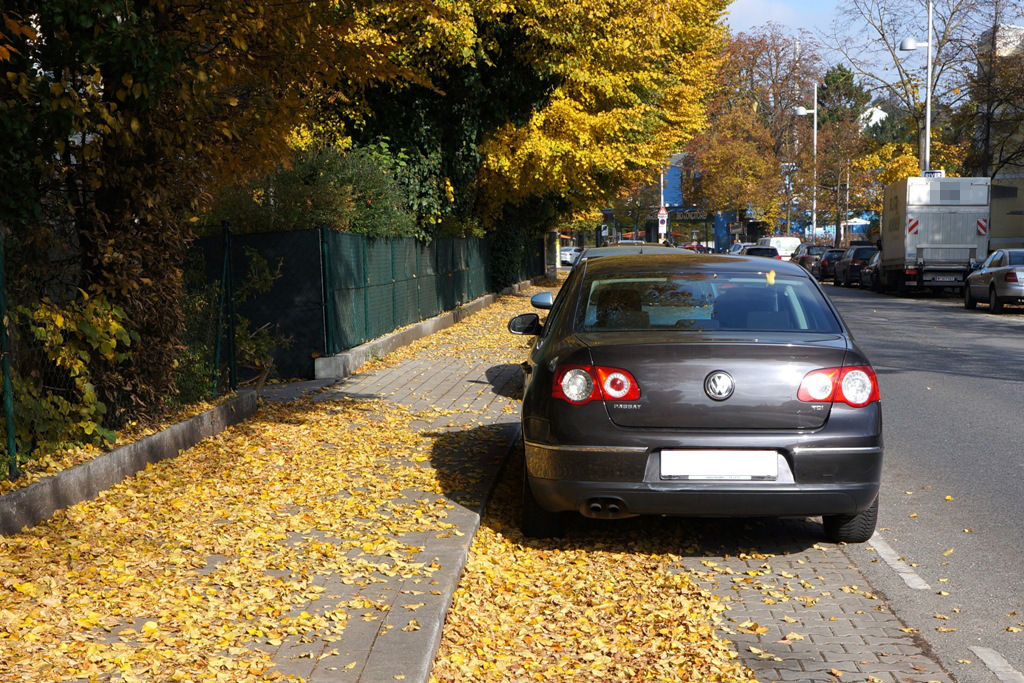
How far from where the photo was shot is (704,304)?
21.5 feet

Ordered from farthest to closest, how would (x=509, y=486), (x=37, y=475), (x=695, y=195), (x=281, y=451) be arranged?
(x=695, y=195) → (x=281, y=451) → (x=509, y=486) → (x=37, y=475)

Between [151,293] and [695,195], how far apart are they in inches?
3000

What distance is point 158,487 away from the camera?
7250 millimetres

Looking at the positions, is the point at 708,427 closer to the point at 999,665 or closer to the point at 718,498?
the point at 718,498

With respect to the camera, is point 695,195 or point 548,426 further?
point 695,195

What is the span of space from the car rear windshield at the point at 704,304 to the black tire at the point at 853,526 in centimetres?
104

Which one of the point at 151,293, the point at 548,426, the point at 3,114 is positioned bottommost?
the point at 548,426

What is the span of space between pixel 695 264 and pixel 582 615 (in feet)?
8.57

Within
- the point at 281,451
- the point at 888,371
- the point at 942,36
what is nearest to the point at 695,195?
the point at 942,36

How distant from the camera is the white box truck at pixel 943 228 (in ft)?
111

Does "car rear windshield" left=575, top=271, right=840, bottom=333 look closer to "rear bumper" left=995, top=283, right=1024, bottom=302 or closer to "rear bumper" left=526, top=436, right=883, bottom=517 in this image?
"rear bumper" left=526, top=436, right=883, bottom=517

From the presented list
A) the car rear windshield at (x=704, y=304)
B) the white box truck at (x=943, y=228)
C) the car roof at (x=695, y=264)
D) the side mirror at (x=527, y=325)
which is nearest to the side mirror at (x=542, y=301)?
the side mirror at (x=527, y=325)

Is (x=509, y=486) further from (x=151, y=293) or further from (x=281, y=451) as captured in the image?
(x=151, y=293)

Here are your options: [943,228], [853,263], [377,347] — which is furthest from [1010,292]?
[853,263]
